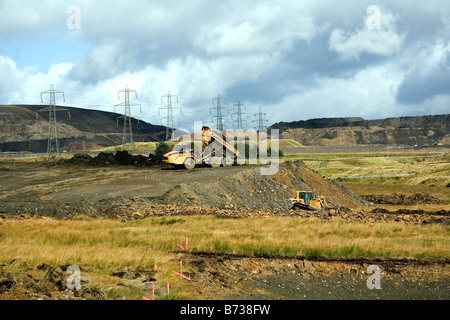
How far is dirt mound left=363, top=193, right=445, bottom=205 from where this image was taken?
→ 1980 inches

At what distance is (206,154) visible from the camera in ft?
153

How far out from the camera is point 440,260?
57.1ft

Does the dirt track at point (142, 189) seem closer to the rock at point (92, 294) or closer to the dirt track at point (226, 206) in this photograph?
the dirt track at point (226, 206)

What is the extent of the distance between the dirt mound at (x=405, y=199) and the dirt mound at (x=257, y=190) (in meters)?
4.48

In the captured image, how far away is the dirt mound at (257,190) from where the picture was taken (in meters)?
31.7

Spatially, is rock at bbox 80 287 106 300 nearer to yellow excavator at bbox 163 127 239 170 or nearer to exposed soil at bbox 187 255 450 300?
exposed soil at bbox 187 255 450 300

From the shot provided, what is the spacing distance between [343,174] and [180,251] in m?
72.6

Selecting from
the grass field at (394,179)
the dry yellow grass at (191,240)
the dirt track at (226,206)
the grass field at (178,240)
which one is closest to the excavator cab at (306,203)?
the dirt track at (226,206)

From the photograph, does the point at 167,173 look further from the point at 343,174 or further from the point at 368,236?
the point at 343,174

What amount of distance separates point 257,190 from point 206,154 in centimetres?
983

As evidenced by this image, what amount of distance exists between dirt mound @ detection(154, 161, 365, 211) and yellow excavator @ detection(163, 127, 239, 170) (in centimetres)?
594
